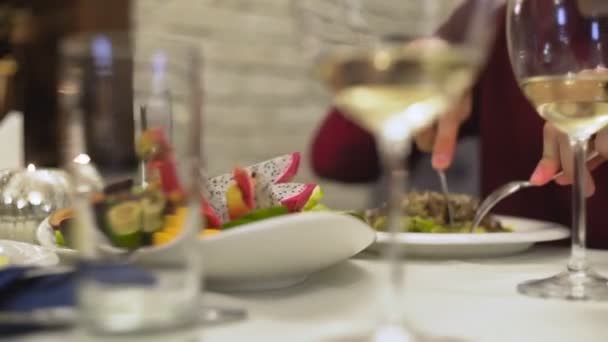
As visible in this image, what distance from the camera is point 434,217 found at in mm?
840

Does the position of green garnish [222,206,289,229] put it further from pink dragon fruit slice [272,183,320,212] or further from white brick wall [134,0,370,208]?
white brick wall [134,0,370,208]

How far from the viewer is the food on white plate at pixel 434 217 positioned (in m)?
0.81

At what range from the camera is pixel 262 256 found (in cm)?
49

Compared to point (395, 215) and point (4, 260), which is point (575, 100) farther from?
point (4, 260)

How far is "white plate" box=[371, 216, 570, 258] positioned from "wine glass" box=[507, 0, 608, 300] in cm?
9

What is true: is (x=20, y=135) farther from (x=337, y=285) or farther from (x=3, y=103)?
(x=337, y=285)

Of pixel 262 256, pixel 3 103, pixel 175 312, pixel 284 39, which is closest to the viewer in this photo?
pixel 175 312

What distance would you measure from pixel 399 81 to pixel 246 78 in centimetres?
167

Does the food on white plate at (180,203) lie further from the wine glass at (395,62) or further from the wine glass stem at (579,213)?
the wine glass stem at (579,213)

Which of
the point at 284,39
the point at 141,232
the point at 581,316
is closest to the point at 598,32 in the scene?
the point at 581,316

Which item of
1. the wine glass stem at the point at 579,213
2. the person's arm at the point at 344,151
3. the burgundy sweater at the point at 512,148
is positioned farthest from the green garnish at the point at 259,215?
the person's arm at the point at 344,151

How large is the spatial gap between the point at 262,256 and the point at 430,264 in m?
0.25

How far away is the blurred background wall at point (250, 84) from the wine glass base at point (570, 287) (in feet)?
4.08

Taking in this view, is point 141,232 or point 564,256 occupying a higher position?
point 141,232
